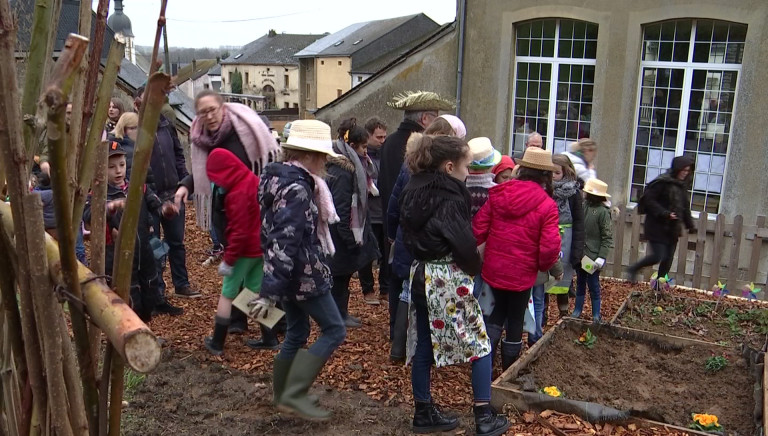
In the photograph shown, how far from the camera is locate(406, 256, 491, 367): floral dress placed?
3641mm

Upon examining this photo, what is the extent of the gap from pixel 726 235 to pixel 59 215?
29.1 ft

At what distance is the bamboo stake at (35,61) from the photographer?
1.57 meters

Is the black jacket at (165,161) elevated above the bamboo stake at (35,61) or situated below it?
below

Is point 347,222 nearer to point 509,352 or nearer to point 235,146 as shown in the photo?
point 235,146

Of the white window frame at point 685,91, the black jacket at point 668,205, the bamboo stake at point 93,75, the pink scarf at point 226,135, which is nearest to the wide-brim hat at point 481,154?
the pink scarf at point 226,135

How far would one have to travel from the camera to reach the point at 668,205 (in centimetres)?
662

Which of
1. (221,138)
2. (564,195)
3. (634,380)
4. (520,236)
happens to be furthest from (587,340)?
(221,138)

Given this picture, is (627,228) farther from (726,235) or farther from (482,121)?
(482,121)

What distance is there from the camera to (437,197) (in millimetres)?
3600

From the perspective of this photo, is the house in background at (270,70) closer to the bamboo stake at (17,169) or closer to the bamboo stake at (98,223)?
the bamboo stake at (98,223)

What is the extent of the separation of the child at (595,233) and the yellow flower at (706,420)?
6.83ft

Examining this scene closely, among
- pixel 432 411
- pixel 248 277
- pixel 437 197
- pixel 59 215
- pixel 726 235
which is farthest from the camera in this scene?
pixel 726 235

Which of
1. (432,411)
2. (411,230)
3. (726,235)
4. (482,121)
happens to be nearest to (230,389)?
(432,411)

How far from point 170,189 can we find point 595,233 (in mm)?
4060
